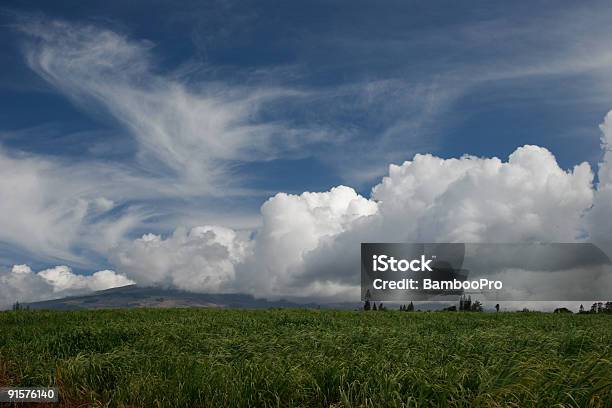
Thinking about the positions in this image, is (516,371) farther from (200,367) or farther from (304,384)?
(200,367)

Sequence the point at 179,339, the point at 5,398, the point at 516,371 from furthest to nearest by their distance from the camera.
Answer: the point at 179,339 → the point at 5,398 → the point at 516,371

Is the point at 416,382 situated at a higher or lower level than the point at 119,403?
higher

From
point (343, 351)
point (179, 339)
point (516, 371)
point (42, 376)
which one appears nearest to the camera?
point (516, 371)

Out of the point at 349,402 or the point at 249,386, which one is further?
the point at 249,386

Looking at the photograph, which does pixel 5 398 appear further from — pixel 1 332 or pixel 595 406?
pixel 1 332

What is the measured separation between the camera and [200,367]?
1018 cm

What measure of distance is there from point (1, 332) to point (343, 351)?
15973mm

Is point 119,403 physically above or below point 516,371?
below

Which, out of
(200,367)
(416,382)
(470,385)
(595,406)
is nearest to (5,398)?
(200,367)

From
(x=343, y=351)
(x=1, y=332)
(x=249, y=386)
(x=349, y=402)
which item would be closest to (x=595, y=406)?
(x=349, y=402)

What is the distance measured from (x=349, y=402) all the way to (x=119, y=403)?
4049 mm

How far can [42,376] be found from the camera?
10914mm

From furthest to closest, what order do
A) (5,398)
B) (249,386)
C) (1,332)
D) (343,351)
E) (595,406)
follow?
(1,332)
(343,351)
(5,398)
(249,386)
(595,406)

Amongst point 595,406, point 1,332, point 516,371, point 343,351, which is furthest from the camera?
point 1,332
